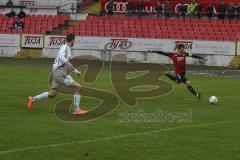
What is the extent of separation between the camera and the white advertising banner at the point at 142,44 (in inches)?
1848

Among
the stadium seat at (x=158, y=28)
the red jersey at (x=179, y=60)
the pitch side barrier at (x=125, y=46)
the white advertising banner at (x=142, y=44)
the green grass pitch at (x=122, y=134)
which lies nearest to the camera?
the green grass pitch at (x=122, y=134)

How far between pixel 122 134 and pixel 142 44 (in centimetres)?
3518

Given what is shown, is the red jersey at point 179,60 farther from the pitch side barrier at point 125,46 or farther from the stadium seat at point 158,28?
the stadium seat at point 158,28

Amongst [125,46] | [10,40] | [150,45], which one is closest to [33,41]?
[10,40]

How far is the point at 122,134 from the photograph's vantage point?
14.7 meters

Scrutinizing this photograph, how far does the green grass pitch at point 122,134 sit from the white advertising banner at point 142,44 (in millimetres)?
23587

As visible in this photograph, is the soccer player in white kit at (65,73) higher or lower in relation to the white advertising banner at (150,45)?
higher

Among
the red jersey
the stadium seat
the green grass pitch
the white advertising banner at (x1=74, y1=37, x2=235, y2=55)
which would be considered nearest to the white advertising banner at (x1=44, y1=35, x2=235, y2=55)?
the white advertising banner at (x1=74, y1=37, x2=235, y2=55)

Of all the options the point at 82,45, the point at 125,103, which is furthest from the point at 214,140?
the point at 82,45

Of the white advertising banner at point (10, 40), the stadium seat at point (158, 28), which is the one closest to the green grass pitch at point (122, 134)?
the stadium seat at point (158, 28)

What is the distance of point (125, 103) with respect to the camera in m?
21.7

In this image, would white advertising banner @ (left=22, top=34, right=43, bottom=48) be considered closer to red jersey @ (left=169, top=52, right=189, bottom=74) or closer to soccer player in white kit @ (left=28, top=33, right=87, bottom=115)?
red jersey @ (left=169, top=52, right=189, bottom=74)

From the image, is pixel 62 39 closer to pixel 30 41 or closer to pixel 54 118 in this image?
pixel 30 41

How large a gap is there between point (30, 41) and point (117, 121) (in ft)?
121
